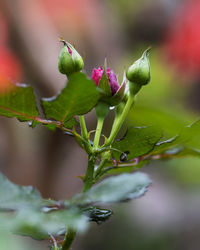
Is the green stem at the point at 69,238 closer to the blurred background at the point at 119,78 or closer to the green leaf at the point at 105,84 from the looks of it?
the green leaf at the point at 105,84

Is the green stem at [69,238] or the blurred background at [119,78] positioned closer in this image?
the green stem at [69,238]

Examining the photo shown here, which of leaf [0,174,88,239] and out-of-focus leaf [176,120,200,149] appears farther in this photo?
out-of-focus leaf [176,120,200,149]

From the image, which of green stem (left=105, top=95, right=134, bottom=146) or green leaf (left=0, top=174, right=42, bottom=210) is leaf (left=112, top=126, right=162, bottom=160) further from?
green leaf (left=0, top=174, right=42, bottom=210)

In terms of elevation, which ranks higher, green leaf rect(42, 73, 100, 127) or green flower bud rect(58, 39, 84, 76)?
green flower bud rect(58, 39, 84, 76)

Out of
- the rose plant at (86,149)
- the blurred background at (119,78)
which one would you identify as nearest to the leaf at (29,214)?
the rose plant at (86,149)

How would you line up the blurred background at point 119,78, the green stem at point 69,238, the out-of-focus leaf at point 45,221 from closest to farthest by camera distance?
the out-of-focus leaf at point 45,221 → the green stem at point 69,238 → the blurred background at point 119,78

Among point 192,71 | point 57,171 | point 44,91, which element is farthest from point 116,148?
point 192,71

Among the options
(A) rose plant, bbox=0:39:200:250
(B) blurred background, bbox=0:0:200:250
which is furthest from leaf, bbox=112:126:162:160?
(B) blurred background, bbox=0:0:200:250
